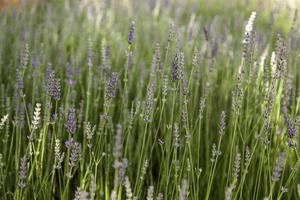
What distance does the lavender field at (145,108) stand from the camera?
5.81 feet

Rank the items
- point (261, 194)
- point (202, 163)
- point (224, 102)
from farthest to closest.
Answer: point (224, 102) < point (202, 163) < point (261, 194)

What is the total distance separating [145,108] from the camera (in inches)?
72.2

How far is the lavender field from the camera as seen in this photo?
177cm

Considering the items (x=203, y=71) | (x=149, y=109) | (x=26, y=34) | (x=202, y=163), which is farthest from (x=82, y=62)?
(x=149, y=109)

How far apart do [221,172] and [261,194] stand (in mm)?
212

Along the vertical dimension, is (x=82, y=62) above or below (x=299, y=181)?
above

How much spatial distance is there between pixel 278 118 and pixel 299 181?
1.01 ft

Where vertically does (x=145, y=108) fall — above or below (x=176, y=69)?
below

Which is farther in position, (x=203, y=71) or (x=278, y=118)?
(x=203, y=71)

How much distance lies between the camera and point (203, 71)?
304 centimetres

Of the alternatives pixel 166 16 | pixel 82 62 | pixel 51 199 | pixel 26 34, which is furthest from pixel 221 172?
pixel 166 16

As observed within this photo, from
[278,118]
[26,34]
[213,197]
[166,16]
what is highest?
[166,16]

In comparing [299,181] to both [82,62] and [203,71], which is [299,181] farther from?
[82,62]

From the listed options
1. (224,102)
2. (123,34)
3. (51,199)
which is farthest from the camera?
(123,34)
